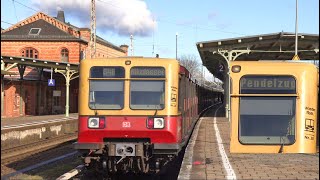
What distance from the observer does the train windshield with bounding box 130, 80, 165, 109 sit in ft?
32.4

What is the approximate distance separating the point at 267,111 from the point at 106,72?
13.7 ft

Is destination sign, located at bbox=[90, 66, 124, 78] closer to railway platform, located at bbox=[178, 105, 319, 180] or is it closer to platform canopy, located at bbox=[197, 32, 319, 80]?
railway platform, located at bbox=[178, 105, 319, 180]

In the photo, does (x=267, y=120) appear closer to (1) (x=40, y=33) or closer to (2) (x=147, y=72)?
(2) (x=147, y=72)


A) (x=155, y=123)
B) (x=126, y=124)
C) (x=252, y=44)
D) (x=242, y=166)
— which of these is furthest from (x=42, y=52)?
(x=242, y=166)

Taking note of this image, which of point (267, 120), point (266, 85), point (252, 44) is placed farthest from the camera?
point (252, 44)

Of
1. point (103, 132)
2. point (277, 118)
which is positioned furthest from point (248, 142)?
point (103, 132)

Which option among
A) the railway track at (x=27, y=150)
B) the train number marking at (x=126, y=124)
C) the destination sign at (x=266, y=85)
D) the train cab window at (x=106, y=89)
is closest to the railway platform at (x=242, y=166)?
the train number marking at (x=126, y=124)

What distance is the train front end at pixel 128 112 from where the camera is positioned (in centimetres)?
980

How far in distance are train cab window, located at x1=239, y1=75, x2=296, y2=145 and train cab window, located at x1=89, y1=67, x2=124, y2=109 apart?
348cm

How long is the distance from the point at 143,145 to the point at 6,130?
969 cm

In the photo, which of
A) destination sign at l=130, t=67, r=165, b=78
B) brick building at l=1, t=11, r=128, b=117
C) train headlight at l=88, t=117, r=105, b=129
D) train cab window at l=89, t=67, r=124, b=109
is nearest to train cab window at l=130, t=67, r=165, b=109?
destination sign at l=130, t=67, r=165, b=78

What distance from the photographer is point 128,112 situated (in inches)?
387

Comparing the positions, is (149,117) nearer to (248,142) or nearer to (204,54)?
(248,142)

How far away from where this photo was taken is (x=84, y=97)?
9.95 meters
